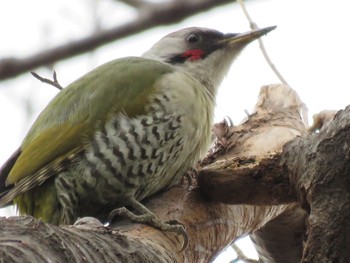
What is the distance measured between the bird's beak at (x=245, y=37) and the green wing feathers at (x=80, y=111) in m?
0.78

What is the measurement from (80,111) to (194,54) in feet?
4.26

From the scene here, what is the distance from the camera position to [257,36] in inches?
187

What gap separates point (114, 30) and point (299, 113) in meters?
3.38

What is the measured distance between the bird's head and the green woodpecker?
0.52m

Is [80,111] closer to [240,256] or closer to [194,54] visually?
[194,54]

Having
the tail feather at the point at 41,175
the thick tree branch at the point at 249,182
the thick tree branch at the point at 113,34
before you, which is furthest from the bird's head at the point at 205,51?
the thick tree branch at the point at 113,34

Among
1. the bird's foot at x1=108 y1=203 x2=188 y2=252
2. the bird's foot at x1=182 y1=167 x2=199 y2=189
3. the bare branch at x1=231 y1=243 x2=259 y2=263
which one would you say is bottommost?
the bare branch at x1=231 y1=243 x2=259 y2=263

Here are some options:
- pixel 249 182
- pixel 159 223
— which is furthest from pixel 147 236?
pixel 249 182

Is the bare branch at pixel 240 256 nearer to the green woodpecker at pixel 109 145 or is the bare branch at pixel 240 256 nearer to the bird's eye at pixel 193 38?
the green woodpecker at pixel 109 145

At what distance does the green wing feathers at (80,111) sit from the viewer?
3678 mm

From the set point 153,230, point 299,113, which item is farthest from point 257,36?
point 153,230

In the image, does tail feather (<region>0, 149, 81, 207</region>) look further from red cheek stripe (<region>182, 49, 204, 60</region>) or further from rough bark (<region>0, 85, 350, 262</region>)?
red cheek stripe (<region>182, 49, 204, 60</region>)

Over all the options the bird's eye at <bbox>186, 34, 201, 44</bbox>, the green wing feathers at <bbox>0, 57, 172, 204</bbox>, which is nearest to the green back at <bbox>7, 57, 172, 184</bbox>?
the green wing feathers at <bbox>0, 57, 172, 204</bbox>

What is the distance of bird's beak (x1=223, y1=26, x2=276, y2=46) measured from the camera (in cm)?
469
